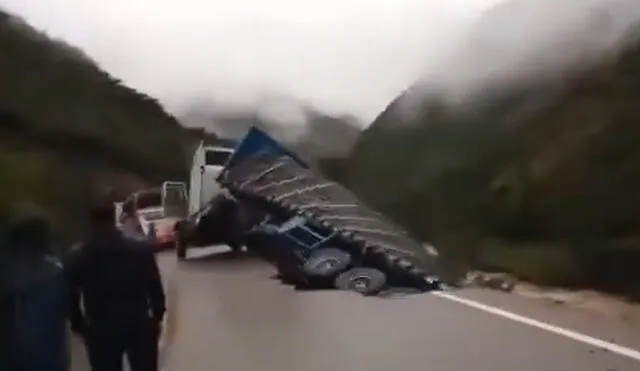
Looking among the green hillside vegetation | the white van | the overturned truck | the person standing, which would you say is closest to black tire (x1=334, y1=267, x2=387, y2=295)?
the overturned truck

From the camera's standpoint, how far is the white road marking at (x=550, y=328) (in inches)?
53.4

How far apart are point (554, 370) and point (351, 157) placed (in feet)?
1.54

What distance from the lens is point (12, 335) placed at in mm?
1431

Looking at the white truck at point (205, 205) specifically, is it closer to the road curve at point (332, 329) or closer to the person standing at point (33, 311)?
the road curve at point (332, 329)

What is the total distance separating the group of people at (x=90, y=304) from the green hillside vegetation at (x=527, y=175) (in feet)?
1.27

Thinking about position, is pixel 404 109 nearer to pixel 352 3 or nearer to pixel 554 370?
pixel 352 3

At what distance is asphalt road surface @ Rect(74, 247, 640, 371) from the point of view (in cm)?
137

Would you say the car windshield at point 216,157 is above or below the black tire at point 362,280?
above

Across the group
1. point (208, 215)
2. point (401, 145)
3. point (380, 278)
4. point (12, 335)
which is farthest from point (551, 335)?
point (12, 335)

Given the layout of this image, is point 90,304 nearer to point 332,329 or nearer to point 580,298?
point 332,329

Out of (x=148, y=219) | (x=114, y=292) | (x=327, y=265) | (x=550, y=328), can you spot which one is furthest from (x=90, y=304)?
(x=550, y=328)

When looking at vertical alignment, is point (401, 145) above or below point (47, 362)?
above

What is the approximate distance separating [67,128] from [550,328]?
2.87 feet

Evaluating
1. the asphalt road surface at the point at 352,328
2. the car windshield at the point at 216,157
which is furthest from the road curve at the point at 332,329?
the car windshield at the point at 216,157
